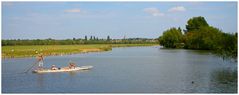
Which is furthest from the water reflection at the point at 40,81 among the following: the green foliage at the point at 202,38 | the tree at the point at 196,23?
the tree at the point at 196,23

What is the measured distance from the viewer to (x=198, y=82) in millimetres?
24812

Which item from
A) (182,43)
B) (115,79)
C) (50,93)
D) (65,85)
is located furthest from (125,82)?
(182,43)

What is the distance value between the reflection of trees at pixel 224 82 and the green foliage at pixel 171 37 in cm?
6323

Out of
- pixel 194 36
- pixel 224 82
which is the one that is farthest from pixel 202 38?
pixel 224 82

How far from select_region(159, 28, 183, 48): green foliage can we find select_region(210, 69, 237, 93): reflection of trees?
2489 inches

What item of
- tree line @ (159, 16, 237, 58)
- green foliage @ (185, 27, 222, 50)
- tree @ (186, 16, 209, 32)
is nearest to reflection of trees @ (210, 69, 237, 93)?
tree line @ (159, 16, 237, 58)

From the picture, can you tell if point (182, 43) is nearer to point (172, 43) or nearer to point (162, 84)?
point (172, 43)

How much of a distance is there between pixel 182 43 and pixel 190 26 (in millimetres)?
4636

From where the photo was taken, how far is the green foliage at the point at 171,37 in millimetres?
92875

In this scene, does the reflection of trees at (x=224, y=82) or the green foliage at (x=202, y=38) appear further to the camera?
the green foliage at (x=202, y=38)

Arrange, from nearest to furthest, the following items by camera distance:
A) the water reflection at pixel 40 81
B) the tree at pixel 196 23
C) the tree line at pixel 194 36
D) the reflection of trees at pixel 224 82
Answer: the reflection of trees at pixel 224 82 → the water reflection at pixel 40 81 → the tree line at pixel 194 36 → the tree at pixel 196 23

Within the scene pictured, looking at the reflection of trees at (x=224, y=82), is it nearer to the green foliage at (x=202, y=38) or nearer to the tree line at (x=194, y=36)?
the tree line at (x=194, y=36)

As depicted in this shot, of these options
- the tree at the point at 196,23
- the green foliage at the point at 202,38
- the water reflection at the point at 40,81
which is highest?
the tree at the point at 196,23

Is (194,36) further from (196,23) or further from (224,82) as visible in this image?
(224,82)
